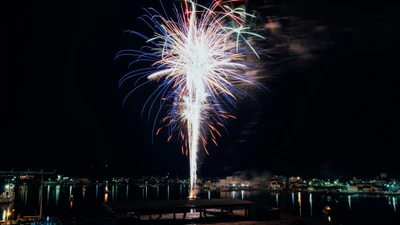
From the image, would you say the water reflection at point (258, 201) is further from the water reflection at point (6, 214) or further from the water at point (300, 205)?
the water reflection at point (6, 214)

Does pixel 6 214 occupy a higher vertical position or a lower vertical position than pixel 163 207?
lower

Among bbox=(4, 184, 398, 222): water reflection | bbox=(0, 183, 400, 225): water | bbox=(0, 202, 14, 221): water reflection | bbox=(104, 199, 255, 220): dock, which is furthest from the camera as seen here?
bbox=(4, 184, 398, 222): water reflection

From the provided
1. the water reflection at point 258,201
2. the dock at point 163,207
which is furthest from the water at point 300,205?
the dock at point 163,207

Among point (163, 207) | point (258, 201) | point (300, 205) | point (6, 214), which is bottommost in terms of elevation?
point (258, 201)

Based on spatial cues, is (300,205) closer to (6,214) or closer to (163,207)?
(6,214)

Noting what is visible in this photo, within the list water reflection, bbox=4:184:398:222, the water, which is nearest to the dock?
the water

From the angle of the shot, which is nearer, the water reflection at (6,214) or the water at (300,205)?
the water reflection at (6,214)

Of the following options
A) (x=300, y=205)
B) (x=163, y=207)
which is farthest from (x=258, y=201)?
(x=163, y=207)

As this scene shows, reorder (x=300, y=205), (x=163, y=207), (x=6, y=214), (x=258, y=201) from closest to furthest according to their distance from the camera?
(x=163, y=207) → (x=6, y=214) → (x=300, y=205) → (x=258, y=201)

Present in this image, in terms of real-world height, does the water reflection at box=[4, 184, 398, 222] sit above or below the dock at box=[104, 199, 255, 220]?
below

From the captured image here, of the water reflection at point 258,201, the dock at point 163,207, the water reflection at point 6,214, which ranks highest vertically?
the dock at point 163,207

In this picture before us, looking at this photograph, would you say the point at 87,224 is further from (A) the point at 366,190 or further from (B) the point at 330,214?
(A) the point at 366,190

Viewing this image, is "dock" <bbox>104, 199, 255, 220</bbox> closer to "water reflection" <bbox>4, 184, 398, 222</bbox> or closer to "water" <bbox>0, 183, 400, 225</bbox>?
"water" <bbox>0, 183, 400, 225</bbox>

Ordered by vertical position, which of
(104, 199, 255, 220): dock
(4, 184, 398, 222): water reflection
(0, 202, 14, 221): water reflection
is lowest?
(4, 184, 398, 222): water reflection
